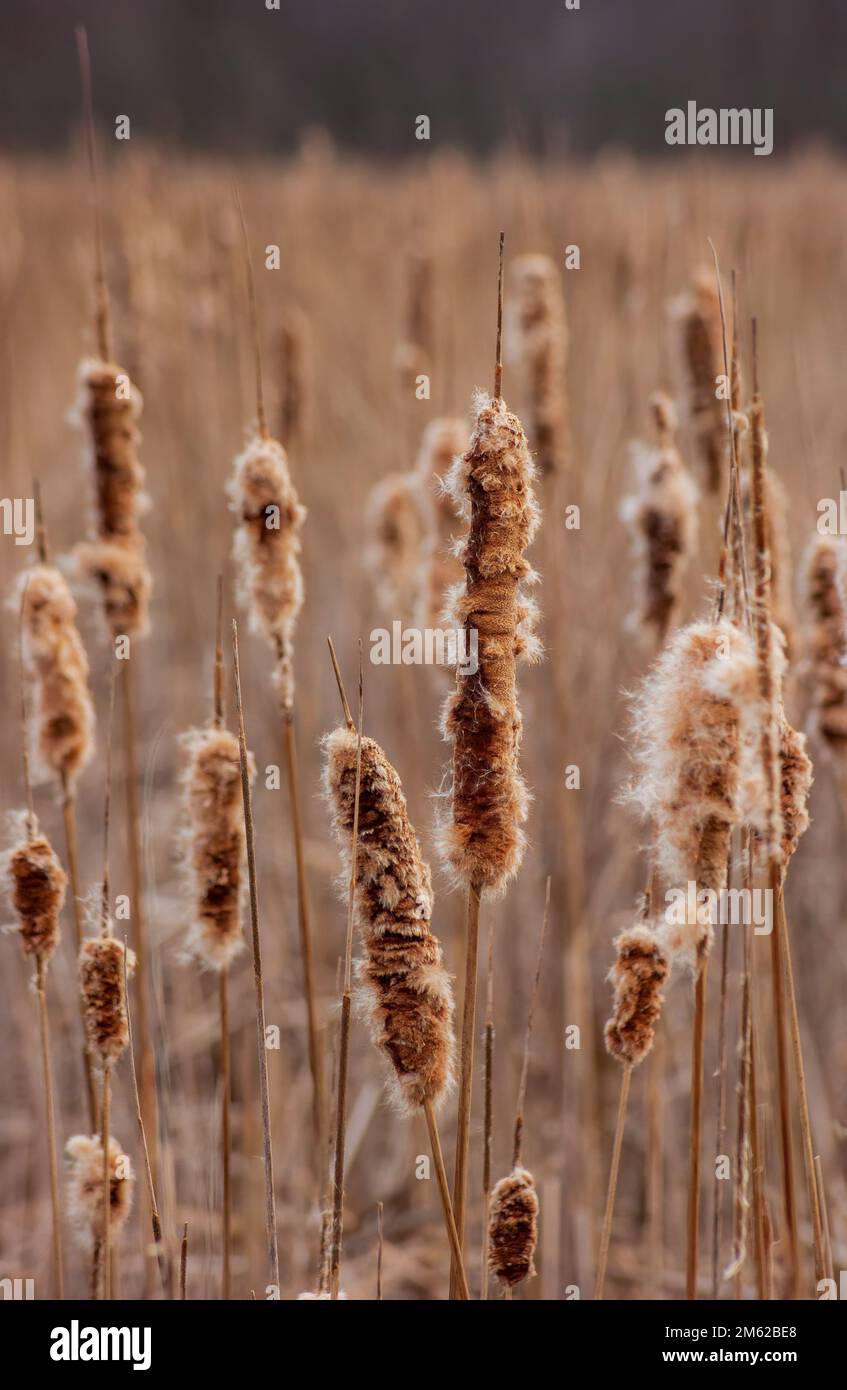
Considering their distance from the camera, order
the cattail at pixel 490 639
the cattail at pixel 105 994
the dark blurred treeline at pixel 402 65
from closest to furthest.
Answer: the cattail at pixel 490 639 → the cattail at pixel 105 994 → the dark blurred treeline at pixel 402 65

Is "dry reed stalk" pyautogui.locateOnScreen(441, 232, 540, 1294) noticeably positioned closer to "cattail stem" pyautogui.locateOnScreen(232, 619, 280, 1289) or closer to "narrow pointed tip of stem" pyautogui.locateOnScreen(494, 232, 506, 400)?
"narrow pointed tip of stem" pyautogui.locateOnScreen(494, 232, 506, 400)

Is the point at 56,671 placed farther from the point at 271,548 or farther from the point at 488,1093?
the point at 488,1093

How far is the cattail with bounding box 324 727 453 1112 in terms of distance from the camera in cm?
70

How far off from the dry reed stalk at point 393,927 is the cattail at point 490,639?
43 millimetres

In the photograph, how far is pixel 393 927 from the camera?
0.71m

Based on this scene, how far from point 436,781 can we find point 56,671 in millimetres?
998

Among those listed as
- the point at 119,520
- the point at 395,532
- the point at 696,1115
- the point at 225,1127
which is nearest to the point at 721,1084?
the point at 696,1115

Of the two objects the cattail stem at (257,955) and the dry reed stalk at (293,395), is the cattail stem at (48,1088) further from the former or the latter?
the dry reed stalk at (293,395)

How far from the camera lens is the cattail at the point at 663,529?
1.28 m

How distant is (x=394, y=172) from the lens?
12.8 feet

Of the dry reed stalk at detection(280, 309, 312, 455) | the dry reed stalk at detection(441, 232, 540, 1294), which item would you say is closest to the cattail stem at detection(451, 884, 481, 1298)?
the dry reed stalk at detection(441, 232, 540, 1294)

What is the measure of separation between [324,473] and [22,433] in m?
0.98

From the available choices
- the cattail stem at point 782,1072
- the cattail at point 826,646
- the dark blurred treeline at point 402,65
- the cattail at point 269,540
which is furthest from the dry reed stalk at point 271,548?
the dark blurred treeline at point 402,65
